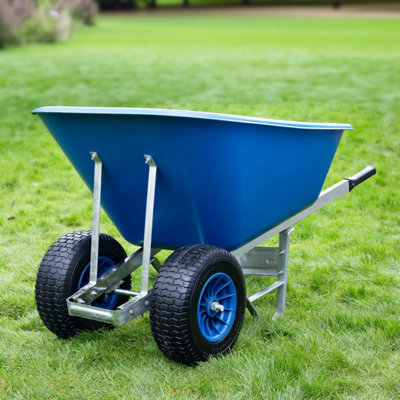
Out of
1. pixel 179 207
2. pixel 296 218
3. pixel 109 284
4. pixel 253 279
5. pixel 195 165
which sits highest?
pixel 195 165

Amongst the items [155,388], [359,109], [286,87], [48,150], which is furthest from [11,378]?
[286,87]

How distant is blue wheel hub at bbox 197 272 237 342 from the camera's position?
2666 millimetres

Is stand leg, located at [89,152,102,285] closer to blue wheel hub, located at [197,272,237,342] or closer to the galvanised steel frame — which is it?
the galvanised steel frame

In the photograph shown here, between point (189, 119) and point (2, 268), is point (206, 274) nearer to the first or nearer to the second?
point (189, 119)

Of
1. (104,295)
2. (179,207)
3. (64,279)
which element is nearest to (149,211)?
(179,207)

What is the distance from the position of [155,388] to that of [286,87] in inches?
281

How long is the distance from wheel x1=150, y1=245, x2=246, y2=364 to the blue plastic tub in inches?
6.7

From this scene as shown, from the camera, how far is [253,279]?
372cm

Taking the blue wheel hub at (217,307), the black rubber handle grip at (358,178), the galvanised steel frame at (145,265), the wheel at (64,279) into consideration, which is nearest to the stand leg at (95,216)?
the galvanised steel frame at (145,265)

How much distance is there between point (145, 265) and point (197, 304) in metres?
0.27

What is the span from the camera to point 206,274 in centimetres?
257

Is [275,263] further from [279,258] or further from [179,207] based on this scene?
[179,207]

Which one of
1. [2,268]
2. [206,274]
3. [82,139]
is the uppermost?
[82,139]

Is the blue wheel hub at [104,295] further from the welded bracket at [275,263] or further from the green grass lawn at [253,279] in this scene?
the welded bracket at [275,263]
